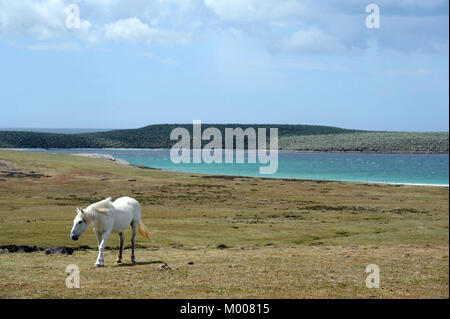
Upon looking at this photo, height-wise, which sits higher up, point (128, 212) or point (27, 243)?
point (128, 212)

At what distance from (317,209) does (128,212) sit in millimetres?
32449

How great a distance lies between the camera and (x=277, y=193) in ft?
227

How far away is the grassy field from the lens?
1684 cm

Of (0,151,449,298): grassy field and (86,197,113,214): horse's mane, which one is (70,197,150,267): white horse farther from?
(0,151,449,298): grassy field

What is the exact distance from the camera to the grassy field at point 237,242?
16.8 metres

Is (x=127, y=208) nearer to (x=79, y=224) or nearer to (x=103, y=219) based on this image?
(x=103, y=219)

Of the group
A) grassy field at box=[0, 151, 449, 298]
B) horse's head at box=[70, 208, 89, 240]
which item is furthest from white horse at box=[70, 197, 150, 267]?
grassy field at box=[0, 151, 449, 298]

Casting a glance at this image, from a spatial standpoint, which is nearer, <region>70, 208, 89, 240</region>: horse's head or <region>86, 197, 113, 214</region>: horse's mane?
<region>70, 208, 89, 240</region>: horse's head

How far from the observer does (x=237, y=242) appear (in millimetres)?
31641

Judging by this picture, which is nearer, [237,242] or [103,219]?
[103,219]

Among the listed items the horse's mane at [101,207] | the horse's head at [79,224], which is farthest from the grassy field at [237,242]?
the horse's mane at [101,207]

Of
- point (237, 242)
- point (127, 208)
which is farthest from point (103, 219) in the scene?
point (237, 242)
